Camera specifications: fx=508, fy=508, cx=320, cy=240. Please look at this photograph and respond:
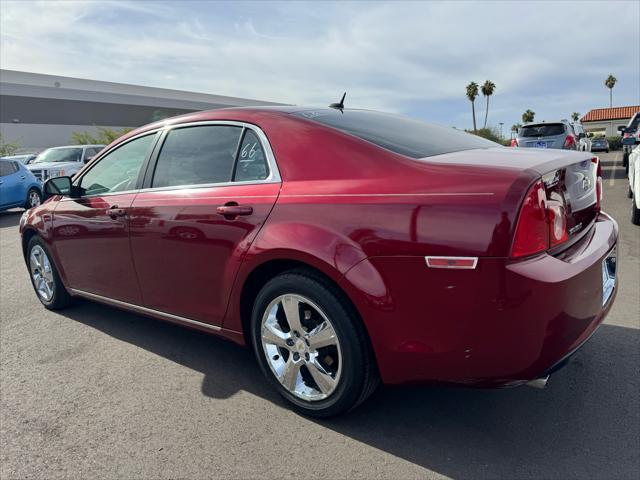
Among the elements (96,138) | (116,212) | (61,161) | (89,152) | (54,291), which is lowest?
(54,291)

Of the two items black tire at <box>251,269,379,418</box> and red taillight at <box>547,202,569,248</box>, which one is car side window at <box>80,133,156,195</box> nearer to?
black tire at <box>251,269,379,418</box>

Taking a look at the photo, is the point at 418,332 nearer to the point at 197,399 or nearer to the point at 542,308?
the point at 542,308

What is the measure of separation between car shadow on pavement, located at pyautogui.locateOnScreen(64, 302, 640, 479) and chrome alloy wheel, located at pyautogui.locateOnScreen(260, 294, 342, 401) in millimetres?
233

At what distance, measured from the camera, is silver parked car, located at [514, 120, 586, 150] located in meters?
13.0

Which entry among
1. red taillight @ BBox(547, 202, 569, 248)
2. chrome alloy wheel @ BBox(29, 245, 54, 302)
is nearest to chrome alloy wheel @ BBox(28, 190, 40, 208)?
chrome alloy wheel @ BBox(29, 245, 54, 302)

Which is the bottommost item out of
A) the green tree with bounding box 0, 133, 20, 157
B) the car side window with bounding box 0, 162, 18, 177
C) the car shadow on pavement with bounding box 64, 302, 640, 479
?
the car shadow on pavement with bounding box 64, 302, 640, 479

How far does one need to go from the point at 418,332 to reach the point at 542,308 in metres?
0.51

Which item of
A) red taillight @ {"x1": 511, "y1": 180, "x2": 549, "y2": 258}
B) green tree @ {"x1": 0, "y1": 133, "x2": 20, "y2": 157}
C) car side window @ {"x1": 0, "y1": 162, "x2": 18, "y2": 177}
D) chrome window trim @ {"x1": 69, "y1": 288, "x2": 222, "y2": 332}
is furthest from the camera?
green tree @ {"x1": 0, "y1": 133, "x2": 20, "y2": 157}

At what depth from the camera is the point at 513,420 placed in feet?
8.44

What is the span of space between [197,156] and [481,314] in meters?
1.99

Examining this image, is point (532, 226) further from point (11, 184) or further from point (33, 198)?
point (33, 198)

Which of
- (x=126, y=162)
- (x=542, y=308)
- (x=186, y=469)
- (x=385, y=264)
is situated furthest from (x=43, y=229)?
(x=542, y=308)

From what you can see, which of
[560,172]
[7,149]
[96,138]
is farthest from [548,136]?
[96,138]

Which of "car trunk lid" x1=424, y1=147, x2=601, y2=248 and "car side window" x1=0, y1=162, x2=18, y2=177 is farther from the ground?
"car side window" x1=0, y1=162, x2=18, y2=177
